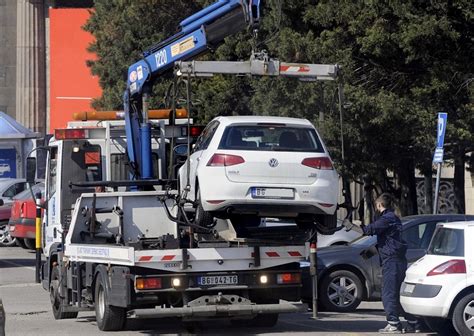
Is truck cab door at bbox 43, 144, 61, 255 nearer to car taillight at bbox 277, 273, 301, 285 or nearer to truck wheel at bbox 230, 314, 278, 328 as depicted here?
truck wheel at bbox 230, 314, 278, 328

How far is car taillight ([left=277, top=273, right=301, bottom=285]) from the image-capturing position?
544 inches

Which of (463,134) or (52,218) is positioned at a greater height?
(463,134)

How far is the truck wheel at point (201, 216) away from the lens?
13344 mm

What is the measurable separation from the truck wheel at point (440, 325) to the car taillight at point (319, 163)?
2.20m

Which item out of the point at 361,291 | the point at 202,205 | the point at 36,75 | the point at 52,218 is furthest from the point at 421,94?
the point at 36,75

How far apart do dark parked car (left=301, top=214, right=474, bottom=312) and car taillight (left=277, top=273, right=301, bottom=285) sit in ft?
9.48

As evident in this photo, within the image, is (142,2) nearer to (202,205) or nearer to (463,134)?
(463,134)

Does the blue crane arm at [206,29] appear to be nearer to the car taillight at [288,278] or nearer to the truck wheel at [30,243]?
the car taillight at [288,278]

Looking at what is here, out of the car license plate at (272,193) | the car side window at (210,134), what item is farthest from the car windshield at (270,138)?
the car license plate at (272,193)

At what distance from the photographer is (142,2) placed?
1291 inches

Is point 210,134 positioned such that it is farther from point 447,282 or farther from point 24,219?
point 24,219

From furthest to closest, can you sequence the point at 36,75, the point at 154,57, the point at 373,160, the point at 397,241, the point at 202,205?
the point at 36,75, the point at 373,160, the point at 154,57, the point at 397,241, the point at 202,205

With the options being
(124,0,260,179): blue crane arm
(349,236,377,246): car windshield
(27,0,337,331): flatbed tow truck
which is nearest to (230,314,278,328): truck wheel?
(27,0,337,331): flatbed tow truck

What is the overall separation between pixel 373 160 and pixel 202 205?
13862 mm
